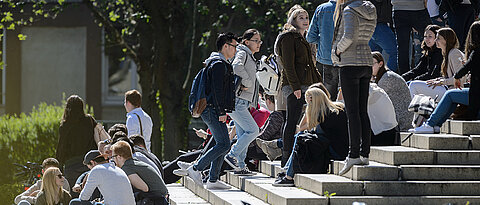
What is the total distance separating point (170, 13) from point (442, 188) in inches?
432

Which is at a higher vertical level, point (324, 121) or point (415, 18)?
point (415, 18)

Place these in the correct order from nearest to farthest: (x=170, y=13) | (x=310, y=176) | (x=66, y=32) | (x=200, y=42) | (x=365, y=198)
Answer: (x=365, y=198) → (x=310, y=176) → (x=170, y=13) → (x=200, y=42) → (x=66, y=32)

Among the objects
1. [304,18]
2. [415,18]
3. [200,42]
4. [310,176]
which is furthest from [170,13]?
[310,176]

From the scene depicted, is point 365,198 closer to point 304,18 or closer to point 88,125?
point 304,18

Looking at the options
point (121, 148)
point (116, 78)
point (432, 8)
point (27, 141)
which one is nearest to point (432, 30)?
point (432, 8)

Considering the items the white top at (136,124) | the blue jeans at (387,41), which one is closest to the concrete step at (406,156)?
the blue jeans at (387,41)

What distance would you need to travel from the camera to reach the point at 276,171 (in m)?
10.7

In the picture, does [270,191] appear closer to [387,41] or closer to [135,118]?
[135,118]

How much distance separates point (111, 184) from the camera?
28.2 feet

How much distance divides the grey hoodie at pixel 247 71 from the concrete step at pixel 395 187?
6.49 feet

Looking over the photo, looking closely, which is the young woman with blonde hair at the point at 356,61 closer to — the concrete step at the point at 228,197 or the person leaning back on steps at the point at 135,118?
the concrete step at the point at 228,197

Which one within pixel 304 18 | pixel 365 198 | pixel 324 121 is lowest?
pixel 365 198

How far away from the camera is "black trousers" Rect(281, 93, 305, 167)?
9898 millimetres

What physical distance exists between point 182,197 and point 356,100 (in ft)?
12.5
